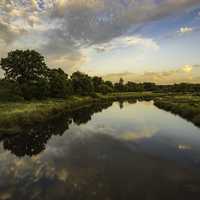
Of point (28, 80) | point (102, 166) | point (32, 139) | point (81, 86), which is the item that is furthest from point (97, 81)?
point (102, 166)

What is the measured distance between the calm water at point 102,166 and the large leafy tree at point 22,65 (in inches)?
1474

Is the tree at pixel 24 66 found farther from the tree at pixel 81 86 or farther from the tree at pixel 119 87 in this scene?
the tree at pixel 119 87

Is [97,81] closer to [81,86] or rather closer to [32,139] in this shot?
[81,86]

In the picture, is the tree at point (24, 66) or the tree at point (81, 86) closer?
the tree at point (24, 66)

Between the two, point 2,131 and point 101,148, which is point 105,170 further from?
point 2,131

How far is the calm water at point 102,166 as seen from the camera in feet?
39.3

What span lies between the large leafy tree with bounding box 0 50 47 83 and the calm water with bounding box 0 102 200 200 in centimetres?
3744

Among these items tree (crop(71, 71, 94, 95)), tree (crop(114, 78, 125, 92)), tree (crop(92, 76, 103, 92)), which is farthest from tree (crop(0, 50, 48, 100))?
tree (crop(114, 78, 125, 92))

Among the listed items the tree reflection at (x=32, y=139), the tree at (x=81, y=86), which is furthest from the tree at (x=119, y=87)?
the tree reflection at (x=32, y=139)

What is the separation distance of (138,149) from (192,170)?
20.1 ft

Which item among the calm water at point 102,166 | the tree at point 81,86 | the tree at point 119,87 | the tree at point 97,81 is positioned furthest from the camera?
the tree at point 119,87

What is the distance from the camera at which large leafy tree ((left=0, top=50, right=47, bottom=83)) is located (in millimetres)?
60875

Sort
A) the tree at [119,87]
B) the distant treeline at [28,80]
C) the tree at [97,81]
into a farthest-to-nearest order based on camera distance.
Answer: the tree at [119,87] < the tree at [97,81] < the distant treeline at [28,80]

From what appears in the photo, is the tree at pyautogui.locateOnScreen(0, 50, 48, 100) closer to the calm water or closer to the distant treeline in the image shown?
the distant treeline
